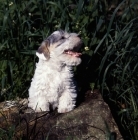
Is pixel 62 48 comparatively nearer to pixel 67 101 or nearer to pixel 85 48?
pixel 67 101

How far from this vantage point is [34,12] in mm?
→ 5246

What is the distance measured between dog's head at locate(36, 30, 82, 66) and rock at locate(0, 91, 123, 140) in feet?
2.01

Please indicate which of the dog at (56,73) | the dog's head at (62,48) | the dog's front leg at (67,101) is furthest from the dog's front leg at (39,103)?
the dog's head at (62,48)

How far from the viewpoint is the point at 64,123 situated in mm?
4230

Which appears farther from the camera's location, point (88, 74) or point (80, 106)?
point (88, 74)

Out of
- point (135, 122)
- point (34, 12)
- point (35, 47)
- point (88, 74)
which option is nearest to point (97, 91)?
point (88, 74)

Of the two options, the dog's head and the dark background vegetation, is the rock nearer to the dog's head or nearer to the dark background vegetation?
the dark background vegetation

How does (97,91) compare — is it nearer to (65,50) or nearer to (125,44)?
(125,44)

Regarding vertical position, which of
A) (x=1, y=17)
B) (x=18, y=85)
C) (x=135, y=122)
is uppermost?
(x=1, y=17)

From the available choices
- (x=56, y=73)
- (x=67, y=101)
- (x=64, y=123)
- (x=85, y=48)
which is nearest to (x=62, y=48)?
(x=56, y=73)

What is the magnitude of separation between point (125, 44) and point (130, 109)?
73 centimetres

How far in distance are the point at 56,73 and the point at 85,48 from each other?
2.44ft

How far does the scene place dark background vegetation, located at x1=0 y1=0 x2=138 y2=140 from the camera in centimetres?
466

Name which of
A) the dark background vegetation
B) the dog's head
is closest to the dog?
the dog's head
